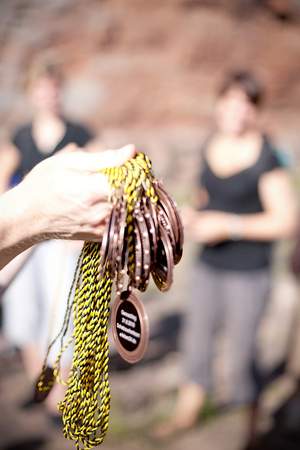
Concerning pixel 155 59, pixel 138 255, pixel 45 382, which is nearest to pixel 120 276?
pixel 138 255

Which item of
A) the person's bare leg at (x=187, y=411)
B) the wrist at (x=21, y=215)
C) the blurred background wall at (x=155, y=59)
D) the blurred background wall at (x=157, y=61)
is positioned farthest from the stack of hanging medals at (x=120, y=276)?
the blurred background wall at (x=155, y=59)

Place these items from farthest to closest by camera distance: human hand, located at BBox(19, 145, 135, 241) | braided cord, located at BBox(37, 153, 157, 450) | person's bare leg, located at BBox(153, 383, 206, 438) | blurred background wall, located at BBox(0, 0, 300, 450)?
blurred background wall, located at BBox(0, 0, 300, 450) → person's bare leg, located at BBox(153, 383, 206, 438) → braided cord, located at BBox(37, 153, 157, 450) → human hand, located at BBox(19, 145, 135, 241)

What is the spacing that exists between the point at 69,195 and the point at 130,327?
37 centimetres

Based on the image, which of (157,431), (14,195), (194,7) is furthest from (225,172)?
(194,7)

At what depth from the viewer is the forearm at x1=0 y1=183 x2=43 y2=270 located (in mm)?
1164

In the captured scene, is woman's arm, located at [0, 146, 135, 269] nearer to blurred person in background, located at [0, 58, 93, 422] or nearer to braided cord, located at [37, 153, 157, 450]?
braided cord, located at [37, 153, 157, 450]

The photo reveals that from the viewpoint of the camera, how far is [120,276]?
4.24 feet

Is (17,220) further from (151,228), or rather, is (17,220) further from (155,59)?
(155,59)

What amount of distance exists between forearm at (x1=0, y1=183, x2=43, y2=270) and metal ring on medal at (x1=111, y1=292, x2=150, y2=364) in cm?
26

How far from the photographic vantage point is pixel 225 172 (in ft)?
10.5

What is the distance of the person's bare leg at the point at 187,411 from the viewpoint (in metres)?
3.42

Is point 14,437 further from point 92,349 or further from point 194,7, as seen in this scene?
point 194,7

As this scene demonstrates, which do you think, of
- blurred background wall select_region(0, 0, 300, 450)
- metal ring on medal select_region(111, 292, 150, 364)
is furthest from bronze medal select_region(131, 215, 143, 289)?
blurred background wall select_region(0, 0, 300, 450)

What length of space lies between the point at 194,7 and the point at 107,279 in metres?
6.55
